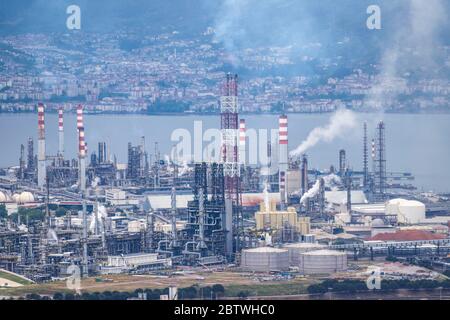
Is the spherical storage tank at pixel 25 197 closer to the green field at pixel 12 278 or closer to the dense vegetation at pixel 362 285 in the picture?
the green field at pixel 12 278

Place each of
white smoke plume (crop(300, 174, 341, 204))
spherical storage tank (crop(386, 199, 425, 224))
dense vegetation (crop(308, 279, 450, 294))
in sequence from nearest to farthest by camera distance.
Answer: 1. dense vegetation (crop(308, 279, 450, 294))
2. spherical storage tank (crop(386, 199, 425, 224))
3. white smoke plume (crop(300, 174, 341, 204))

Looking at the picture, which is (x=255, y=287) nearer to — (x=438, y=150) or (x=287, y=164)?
(x=287, y=164)

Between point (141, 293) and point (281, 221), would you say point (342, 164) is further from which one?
point (141, 293)

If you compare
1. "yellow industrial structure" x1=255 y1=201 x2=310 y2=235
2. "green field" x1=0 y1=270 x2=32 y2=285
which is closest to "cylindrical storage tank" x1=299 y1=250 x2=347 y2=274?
"yellow industrial structure" x1=255 y1=201 x2=310 y2=235


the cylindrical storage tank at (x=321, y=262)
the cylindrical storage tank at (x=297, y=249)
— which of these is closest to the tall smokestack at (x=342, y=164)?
the cylindrical storage tank at (x=297, y=249)

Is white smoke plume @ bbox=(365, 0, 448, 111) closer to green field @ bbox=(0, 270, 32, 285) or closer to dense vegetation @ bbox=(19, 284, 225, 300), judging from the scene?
green field @ bbox=(0, 270, 32, 285)

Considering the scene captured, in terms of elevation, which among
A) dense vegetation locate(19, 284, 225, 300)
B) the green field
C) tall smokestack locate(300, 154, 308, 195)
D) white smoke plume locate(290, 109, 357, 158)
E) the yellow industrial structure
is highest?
white smoke plume locate(290, 109, 357, 158)
